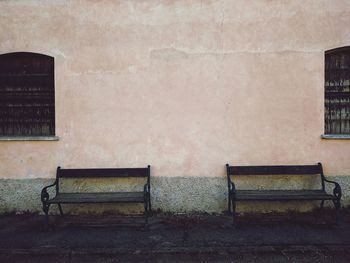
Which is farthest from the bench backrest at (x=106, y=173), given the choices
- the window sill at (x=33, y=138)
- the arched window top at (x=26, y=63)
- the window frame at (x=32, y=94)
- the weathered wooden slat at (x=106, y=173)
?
the arched window top at (x=26, y=63)

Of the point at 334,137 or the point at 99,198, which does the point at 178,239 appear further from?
the point at 334,137

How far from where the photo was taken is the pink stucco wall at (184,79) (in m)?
5.23

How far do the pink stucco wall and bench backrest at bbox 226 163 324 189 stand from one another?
0.16 m

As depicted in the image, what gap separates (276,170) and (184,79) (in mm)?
2232

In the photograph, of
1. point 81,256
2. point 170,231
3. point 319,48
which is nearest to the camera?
point 81,256

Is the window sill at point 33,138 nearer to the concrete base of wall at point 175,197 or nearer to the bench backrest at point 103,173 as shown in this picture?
the bench backrest at point 103,173

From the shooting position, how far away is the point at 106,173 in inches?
204

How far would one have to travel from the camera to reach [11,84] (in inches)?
215

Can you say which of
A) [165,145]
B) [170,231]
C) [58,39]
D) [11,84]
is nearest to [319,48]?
[165,145]

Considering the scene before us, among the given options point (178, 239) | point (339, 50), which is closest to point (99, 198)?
point (178, 239)

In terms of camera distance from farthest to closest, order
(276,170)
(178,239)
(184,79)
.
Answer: (184,79) < (276,170) < (178,239)

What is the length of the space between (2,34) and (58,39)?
1.00 m

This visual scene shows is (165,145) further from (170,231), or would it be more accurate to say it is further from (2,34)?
(2,34)

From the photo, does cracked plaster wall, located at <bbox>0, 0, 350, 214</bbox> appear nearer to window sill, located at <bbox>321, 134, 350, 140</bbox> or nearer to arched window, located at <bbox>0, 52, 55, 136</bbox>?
window sill, located at <bbox>321, 134, 350, 140</bbox>
